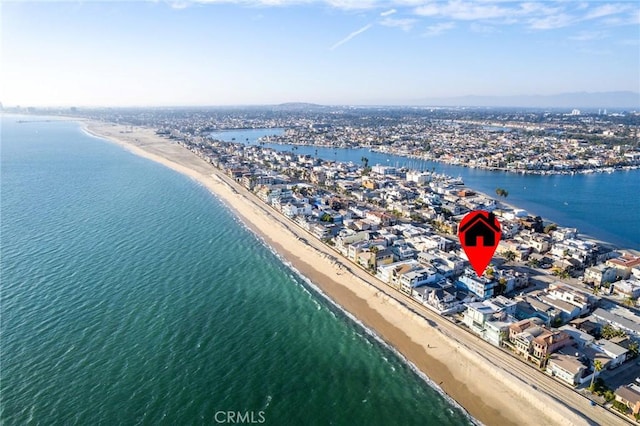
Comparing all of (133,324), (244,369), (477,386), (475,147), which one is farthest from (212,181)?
(475,147)

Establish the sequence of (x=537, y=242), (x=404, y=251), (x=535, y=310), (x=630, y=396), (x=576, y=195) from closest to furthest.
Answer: (x=630, y=396) → (x=535, y=310) → (x=404, y=251) → (x=537, y=242) → (x=576, y=195)

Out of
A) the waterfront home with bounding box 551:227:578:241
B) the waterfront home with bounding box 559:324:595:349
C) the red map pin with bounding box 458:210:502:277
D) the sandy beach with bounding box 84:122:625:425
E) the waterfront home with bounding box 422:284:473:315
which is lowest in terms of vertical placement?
the sandy beach with bounding box 84:122:625:425

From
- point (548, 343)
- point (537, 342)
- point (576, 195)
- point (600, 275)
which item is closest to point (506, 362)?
point (537, 342)

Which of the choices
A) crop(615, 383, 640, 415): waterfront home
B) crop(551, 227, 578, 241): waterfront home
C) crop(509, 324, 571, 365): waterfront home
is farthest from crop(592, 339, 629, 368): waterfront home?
crop(551, 227, 578, 241): waterfront home

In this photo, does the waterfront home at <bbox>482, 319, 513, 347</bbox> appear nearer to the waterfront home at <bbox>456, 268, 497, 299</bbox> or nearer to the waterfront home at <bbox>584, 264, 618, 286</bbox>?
the waterfront home at <bbox>456, 268, 497, 299</bbox>

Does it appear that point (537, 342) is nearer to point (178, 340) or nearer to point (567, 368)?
point (567, 368)

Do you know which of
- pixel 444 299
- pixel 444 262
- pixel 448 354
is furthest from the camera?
pixel 444 262

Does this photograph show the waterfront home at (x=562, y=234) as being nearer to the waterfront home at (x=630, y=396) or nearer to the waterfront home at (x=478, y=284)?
the waterfront home at (x=478, y=284)
